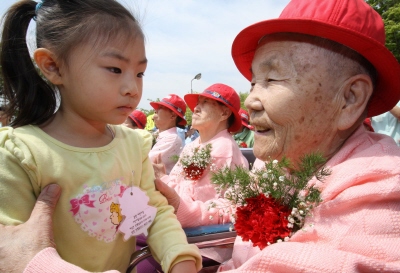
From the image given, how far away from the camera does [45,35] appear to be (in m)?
1.50

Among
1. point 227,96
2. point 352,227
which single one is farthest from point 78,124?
point 227,96

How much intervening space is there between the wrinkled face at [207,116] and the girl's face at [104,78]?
287 centimetres

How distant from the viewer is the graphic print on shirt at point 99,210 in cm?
142

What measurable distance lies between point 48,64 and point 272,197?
1181mm

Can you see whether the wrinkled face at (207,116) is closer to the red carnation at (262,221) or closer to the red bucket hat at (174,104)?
the red bucket hat at (174,104)

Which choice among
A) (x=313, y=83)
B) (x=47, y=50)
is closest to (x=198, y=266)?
(x=313, y=83)

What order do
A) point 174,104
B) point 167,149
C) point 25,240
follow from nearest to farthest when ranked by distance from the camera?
point 25,240, point 167,149, point 174,104

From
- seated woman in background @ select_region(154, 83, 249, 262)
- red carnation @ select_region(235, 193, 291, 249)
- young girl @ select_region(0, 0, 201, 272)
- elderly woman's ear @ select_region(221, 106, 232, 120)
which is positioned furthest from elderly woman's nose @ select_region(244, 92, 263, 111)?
elderly woman's ear @ select_region(221, 106, 232, 120)

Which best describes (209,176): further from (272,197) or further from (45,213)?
(45,213)

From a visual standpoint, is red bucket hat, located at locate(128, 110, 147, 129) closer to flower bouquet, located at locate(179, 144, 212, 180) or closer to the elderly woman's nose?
flower bouquet, located at locate(179, 144, 212, 180)

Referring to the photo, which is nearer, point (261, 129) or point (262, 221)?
point (262, 221)

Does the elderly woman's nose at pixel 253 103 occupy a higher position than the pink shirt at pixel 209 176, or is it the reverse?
the elderly woman's nose at pixel 253 103

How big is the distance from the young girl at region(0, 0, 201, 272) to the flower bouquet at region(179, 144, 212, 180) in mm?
2040

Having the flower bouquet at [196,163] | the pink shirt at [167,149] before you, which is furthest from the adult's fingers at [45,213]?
the pink shirt at [167,149]
